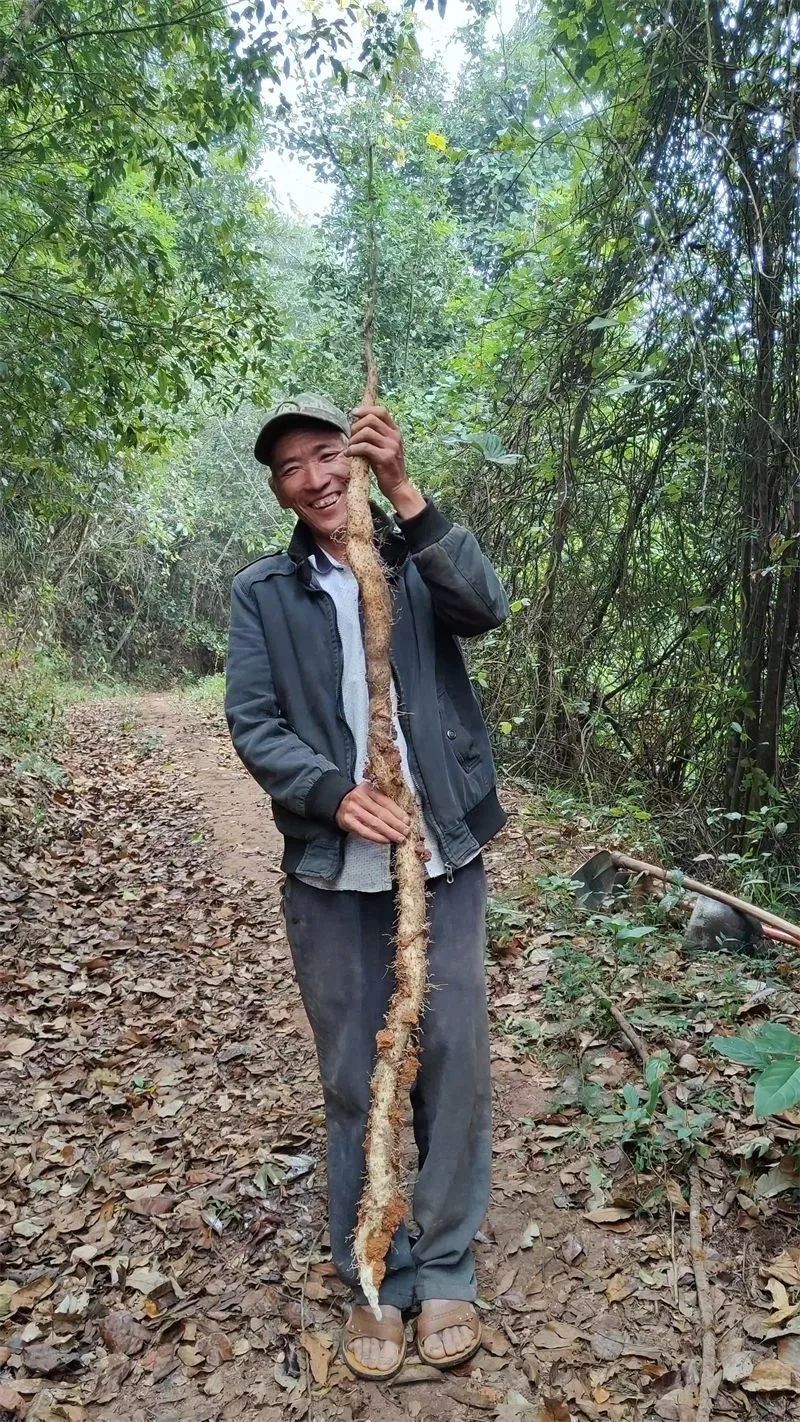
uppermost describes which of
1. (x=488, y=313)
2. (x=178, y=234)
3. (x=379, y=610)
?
(x=178, y=234)

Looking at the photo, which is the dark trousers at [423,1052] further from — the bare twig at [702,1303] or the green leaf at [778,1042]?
the green leaf at [778,1042]

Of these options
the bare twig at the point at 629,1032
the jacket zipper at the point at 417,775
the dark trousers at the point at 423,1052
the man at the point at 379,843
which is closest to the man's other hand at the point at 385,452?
the man at the point at 379,843

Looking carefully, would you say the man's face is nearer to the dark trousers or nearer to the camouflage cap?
the camouflage cap

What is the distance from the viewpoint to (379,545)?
2.27 metres

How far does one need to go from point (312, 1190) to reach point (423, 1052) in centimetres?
114

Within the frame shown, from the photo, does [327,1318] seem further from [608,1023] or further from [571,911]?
[571,911]

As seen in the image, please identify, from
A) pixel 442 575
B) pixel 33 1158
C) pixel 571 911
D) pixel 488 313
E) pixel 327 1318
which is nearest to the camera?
pixel 442 575

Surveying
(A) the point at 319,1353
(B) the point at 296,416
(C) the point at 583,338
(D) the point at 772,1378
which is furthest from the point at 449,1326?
(C) the point at 583,338

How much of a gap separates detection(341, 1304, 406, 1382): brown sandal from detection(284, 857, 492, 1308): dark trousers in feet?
0.17

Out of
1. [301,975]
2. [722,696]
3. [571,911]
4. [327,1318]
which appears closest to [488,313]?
[722,696]

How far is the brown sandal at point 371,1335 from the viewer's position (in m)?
2.17

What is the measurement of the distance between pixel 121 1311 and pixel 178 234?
8.85 meters

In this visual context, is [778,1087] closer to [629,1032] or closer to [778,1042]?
[778,1042]

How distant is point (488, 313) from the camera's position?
20.2ft
